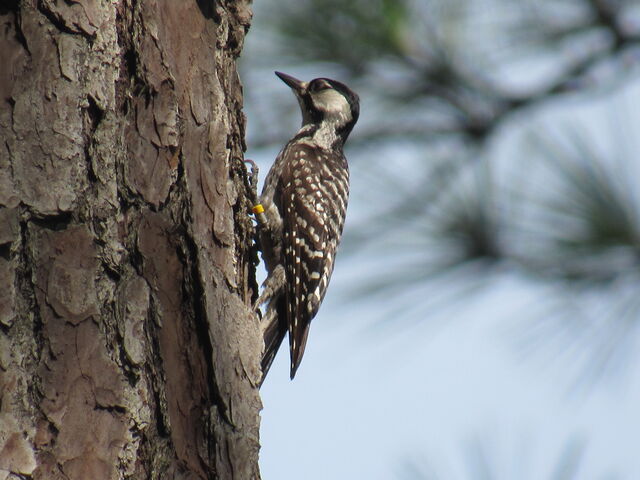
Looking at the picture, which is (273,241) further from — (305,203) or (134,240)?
(134,240)

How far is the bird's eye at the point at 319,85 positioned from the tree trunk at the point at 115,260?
246 centimetres

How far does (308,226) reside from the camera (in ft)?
15.9

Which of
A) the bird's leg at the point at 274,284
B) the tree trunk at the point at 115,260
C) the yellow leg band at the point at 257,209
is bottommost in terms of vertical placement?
the tree trunk at the point at 115,260

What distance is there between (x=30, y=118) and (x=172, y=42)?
533mm

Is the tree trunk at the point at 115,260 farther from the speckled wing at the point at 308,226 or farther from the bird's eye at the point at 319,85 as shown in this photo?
the bird's eye at the point at 319,85

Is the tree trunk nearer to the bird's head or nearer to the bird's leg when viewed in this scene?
the bird's leg

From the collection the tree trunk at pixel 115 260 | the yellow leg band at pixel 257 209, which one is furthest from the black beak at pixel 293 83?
the tree trunk at pixel 115 260

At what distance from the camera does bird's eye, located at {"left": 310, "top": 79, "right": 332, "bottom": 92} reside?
4863 mm

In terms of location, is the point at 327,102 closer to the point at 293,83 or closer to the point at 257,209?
the point at 293,83

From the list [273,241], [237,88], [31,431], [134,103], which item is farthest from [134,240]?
[273,241]

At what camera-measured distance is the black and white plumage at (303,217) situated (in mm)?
4562

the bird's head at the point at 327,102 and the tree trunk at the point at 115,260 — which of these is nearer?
the tree trunk at the point at 115,260

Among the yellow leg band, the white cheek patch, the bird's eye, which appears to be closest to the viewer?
the yellow leg band

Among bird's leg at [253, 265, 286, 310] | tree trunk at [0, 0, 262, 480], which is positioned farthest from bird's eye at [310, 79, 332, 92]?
tree trunk at [0, 0, 262, 480]
